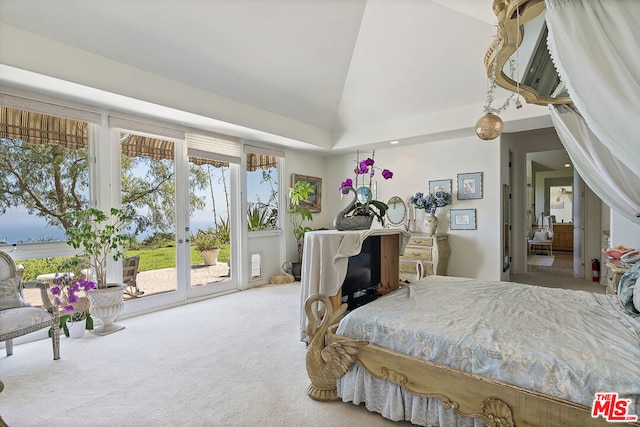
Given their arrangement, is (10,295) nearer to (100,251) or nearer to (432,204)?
(100,251)

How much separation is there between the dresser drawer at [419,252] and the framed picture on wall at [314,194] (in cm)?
213

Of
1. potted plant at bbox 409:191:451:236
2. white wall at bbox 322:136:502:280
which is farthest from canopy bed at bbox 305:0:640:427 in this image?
potted plant at bbox 409:191:451:236

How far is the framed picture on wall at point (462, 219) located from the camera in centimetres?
496

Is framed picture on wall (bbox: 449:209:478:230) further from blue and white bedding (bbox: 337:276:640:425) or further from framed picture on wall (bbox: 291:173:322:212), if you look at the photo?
blue and white bedding (bbox: 337:276:640:425)

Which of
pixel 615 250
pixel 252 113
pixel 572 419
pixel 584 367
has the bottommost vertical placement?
pixel 572 419

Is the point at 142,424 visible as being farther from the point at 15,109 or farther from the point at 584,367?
the point at 15,109

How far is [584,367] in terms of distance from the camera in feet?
4.25

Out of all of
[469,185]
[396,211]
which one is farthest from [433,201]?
[396,211]

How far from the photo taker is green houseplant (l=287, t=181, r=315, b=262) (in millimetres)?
5645

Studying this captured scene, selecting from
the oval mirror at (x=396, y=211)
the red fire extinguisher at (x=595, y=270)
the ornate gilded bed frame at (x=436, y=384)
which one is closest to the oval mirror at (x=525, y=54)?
the ornate gilded bed frame at (x=436, y=384)

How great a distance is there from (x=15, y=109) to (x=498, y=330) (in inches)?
172

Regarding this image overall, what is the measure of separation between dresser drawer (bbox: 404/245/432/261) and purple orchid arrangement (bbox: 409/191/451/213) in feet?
2.10

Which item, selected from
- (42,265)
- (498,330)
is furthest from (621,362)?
(42,265)

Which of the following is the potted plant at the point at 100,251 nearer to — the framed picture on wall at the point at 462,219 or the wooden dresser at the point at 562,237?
the framed picture on wall at the point at 462,219
